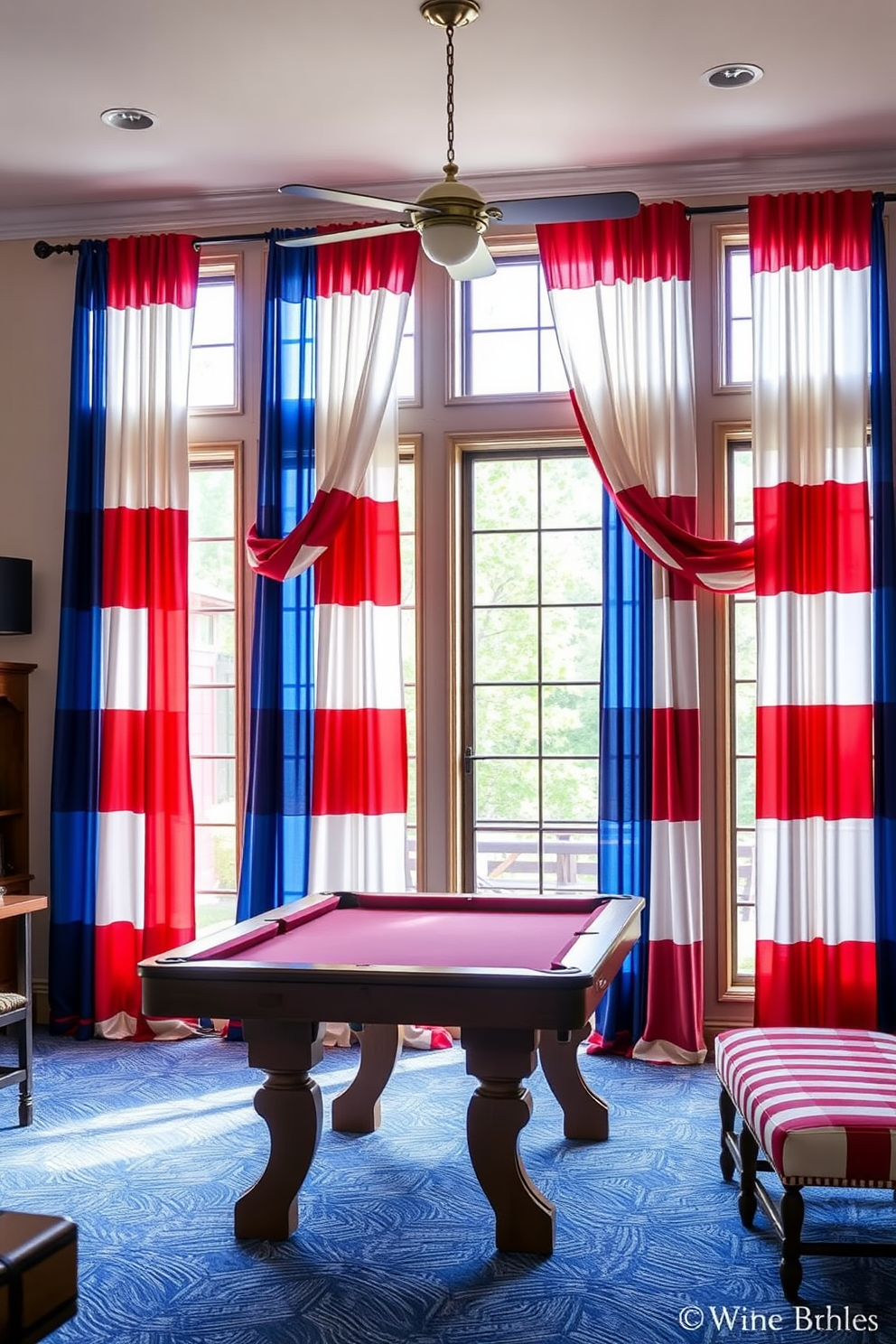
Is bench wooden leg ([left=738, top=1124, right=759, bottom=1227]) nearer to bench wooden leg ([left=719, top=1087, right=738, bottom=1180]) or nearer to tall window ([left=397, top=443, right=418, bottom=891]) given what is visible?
bench wooden leg ([left=719, top=1087, right=738, bottom=1180])

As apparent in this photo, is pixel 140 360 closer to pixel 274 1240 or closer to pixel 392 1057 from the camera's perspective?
pixel 392 1057

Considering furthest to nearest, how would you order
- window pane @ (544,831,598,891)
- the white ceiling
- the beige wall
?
the beige wall
window pane @ (544,831,598,891)
the white ceiling

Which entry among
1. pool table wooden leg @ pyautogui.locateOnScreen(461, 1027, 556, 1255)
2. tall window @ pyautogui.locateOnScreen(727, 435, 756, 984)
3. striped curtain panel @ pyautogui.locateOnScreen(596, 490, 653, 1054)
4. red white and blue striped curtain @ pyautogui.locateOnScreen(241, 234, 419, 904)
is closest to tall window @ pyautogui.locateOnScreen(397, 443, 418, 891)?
red white and blue striped curtain @ pyautogui.locateOnScreen(241, 234, 419, 904)

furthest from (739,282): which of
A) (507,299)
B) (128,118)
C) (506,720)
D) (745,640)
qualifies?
(128,118)

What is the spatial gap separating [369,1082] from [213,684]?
2172 millimetres

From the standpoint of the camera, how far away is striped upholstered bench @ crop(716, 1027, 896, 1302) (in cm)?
279

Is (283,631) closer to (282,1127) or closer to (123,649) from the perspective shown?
(123,649)

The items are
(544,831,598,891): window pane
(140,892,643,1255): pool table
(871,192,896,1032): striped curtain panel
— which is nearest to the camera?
(140,892,643,1255): pool table

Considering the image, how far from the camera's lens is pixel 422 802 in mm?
5406

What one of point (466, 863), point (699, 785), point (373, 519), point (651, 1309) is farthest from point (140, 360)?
point (651, 1309)

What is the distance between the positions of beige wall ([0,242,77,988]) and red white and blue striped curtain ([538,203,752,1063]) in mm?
2311

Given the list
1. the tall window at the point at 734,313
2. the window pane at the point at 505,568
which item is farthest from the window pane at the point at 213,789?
the tall window at the point at 734,313

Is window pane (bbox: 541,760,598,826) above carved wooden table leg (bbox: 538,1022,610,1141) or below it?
above

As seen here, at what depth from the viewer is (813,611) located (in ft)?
16.1
